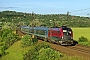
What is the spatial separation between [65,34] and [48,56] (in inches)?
560

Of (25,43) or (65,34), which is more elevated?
(65,34)

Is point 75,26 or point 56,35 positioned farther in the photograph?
point 75,26

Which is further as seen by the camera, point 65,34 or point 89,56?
point 65,34

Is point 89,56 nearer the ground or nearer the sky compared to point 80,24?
nearer the sky

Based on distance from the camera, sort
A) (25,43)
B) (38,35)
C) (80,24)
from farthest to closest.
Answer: (80,24)
(38,35)
(25,43)

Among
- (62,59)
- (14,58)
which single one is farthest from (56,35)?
(62,59)

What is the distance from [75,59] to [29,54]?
816 cm

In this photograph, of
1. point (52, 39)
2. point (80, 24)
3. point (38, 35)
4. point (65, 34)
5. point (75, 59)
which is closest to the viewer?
point (75, 59)

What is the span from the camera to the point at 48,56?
74.2 feet

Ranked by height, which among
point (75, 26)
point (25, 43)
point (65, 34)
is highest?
point (65, 34)

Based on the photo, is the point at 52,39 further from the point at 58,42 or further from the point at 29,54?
the point at 29,54

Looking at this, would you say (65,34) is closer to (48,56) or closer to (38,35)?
(48,56)

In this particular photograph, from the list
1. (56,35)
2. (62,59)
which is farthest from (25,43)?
(62,59)

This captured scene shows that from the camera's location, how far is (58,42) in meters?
37.8
